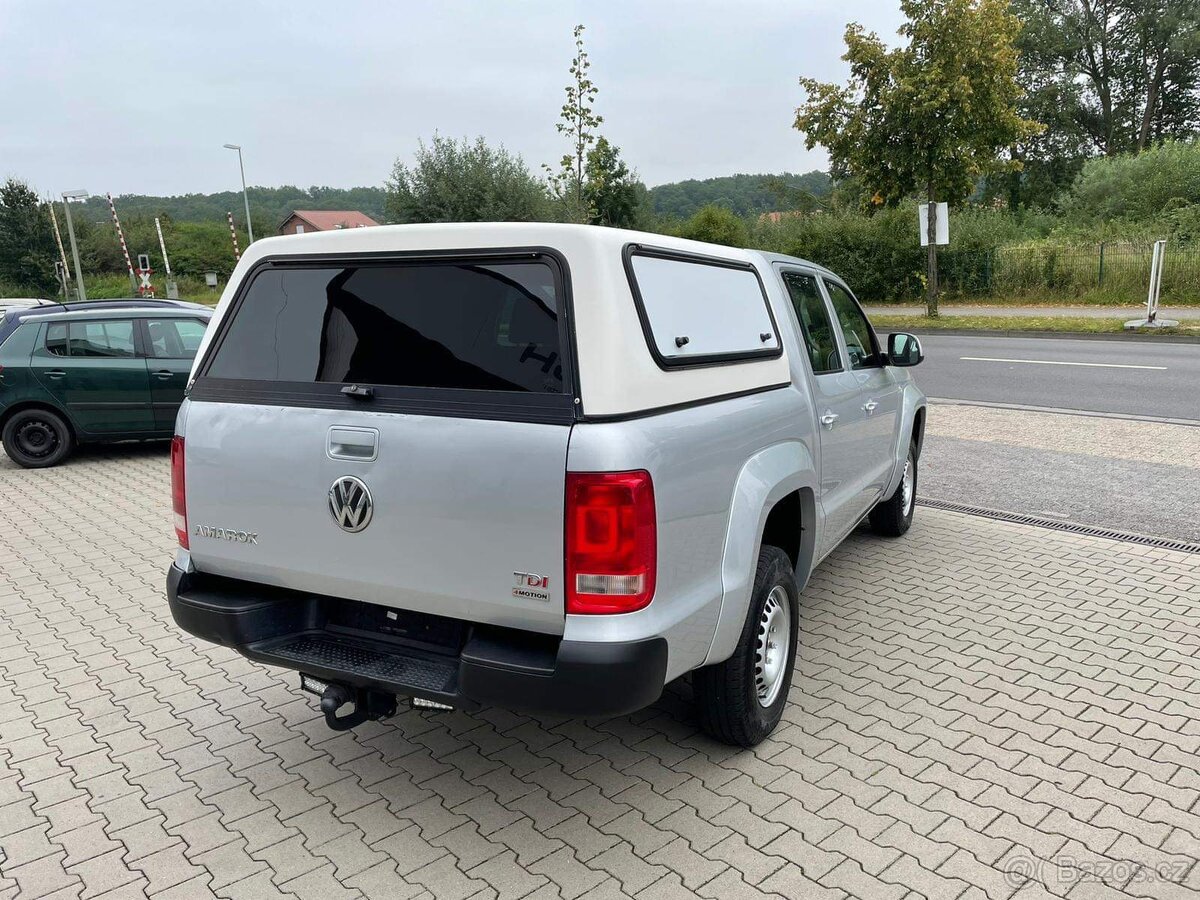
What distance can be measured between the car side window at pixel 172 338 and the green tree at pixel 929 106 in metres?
16.3

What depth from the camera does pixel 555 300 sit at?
8.62 ft

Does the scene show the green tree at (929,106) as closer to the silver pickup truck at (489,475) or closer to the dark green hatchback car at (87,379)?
the dark green hatchback car at (87,379)

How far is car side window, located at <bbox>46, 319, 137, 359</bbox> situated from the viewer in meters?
9.22

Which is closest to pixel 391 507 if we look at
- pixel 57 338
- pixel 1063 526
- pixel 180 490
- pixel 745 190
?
pixel 180 490

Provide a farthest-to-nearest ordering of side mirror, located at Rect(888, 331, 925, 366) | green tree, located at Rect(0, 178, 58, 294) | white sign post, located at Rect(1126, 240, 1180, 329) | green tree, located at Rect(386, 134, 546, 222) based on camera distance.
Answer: green tree, located at Rect(0, 178, 58, 294)
green tree, located at Rect(386, 134, 546, 222)
white sign post, located at Rect(1126, 240, 1180, 329)
side mirror, located at Rect(888, 331, 925, 366)

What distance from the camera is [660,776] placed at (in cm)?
329

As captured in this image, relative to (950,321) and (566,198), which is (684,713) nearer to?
(566,198)

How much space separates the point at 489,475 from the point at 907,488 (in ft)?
14.4

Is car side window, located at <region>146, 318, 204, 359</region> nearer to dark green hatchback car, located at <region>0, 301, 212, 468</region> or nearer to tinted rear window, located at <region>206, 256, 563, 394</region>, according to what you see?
dark green hatchback car, located at <region>0, 301, 212, 468</region>

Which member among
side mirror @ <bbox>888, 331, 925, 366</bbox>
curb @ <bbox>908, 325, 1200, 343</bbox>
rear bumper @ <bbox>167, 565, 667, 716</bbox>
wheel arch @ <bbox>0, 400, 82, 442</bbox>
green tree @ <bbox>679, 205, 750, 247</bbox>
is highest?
green tree @ <bbox>679, 205, 750, 247</bbox>

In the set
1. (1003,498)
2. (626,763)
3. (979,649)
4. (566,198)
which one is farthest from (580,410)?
(566,198)

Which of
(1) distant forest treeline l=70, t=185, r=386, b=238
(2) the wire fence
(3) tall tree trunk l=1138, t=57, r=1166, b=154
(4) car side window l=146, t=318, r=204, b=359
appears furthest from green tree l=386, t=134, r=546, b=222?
(1) distant forest treeline l=70, t=185, r=386, b=238

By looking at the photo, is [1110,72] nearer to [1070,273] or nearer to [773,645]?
[1070,273]

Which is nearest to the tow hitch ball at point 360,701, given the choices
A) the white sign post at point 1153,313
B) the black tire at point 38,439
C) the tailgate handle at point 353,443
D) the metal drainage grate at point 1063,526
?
the tailgate handle at point 353,443
